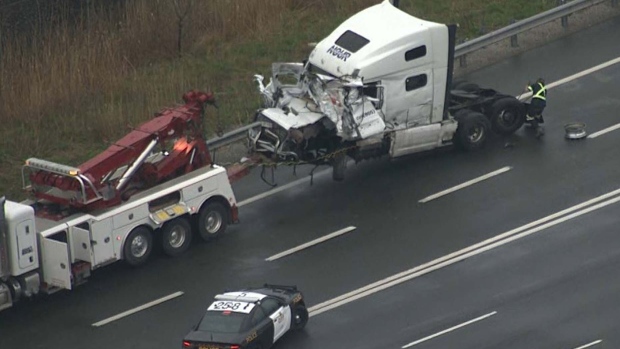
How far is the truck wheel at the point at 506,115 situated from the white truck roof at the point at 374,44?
194cm

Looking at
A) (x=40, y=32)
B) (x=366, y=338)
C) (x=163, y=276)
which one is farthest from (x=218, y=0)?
(x=366, y=338)

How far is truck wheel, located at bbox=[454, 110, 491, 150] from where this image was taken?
36500 mm

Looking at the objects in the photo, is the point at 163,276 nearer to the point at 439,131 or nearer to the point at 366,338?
the point at 366,338

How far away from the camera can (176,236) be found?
33344 mm

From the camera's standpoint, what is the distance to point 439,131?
36.3m

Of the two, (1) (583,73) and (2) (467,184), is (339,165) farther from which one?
(1) (583,73)

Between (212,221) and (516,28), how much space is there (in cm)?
1059

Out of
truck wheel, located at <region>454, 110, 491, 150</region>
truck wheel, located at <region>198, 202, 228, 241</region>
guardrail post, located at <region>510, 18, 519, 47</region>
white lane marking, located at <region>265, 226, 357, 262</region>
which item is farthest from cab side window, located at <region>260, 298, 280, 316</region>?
guardrail post, located at <region>510, 18, 519, 47</region>

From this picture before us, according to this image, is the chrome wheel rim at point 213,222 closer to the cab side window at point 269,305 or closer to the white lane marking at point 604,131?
the cab side window at point 269,305

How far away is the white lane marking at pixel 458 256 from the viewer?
3122 centimetres

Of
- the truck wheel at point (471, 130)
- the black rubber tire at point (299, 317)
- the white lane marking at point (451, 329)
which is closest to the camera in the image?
the white lane marking at point (451, 329)

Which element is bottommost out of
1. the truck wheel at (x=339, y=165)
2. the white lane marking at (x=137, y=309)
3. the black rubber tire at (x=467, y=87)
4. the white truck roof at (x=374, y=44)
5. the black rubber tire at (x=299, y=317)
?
the white lane marking at (x=137, y=309)

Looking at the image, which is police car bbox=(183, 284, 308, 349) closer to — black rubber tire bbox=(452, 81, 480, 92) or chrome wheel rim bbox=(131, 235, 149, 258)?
chrome wheel rim bbox=(131, 235, 149, 258)

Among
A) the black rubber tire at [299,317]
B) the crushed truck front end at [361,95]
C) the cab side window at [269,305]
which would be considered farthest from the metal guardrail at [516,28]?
the cab side window at [269,305]
